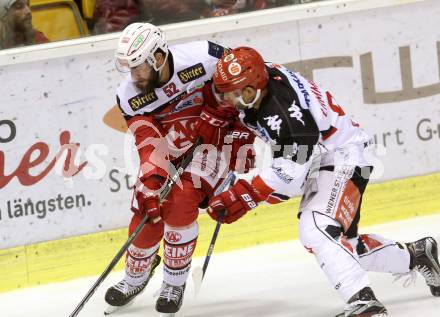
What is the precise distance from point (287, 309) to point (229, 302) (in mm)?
378

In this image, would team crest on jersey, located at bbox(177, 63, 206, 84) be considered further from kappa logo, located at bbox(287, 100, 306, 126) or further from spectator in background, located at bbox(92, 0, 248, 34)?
spectator in background, located at bbox(92, 0, 248, 34)

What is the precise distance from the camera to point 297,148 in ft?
13.5

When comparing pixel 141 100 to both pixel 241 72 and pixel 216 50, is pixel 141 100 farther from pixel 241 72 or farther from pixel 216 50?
pixel 241 72

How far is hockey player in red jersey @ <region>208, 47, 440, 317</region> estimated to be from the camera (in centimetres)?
414

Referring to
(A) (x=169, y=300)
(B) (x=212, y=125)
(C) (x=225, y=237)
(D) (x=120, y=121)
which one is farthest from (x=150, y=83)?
(C) (x=225, y=237)

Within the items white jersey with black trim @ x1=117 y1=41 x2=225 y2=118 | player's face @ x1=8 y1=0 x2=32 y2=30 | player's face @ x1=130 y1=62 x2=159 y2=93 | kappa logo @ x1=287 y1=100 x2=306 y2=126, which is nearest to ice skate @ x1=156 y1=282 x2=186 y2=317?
white jersey with black trim @ x1=117 y1=41 x2=225 y2=118

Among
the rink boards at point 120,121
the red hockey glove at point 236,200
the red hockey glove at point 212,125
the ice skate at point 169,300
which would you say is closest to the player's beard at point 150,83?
the red hockey glove at point 212,125

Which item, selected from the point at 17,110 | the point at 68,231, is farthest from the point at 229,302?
the point at 17,110

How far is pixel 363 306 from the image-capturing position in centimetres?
414

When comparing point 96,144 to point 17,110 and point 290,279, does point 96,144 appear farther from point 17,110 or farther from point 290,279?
point 290,279

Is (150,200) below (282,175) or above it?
below

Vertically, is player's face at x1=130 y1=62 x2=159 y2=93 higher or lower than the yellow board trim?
higher

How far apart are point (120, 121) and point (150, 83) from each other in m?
1.20

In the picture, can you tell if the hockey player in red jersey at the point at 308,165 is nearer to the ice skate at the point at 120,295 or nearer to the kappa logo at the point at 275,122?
the kappa logo at the point at 275,122
